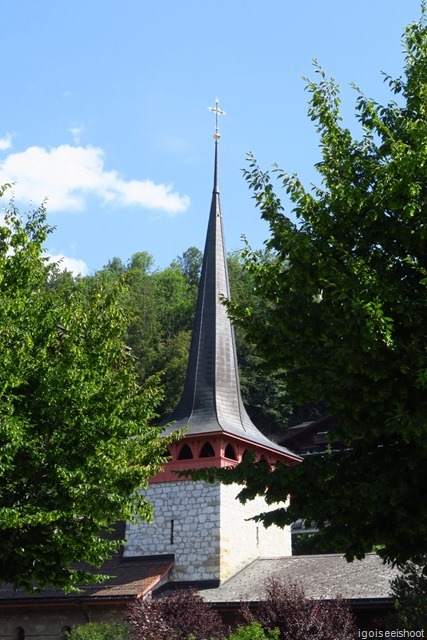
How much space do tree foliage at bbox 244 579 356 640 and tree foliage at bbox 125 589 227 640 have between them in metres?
1.57

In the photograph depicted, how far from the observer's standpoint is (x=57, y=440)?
14344 millimetres

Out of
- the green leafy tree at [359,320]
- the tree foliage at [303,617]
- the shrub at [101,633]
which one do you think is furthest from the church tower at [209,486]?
the green leafy tree at [359,320]

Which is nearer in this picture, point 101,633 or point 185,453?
point 101,633

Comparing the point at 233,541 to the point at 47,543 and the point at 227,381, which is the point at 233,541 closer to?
the point at 227,381

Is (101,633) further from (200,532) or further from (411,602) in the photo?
(411,602)

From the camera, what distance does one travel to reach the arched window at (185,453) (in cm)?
2741

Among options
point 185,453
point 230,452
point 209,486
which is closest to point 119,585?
point 209,486

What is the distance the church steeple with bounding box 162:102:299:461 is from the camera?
89.8ft

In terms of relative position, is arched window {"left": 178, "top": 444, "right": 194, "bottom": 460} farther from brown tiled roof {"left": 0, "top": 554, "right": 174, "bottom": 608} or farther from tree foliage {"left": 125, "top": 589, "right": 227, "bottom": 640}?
tree foliage {"left": 125, "top": 589, "right": 227, "bottom": 640}

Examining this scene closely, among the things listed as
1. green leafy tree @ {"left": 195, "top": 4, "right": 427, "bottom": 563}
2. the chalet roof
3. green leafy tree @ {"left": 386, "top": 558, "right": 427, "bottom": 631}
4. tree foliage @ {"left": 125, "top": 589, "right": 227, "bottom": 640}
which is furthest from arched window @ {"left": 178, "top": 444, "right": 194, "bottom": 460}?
green leafy tree @ {"left": 195, "top": 4, "right": 427, "bottom": 563}

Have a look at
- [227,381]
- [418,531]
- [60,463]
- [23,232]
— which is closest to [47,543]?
[60,463]

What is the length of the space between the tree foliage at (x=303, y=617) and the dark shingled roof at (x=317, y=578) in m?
1.93

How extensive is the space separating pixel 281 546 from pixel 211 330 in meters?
7.16

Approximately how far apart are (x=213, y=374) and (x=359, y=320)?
20047mm
